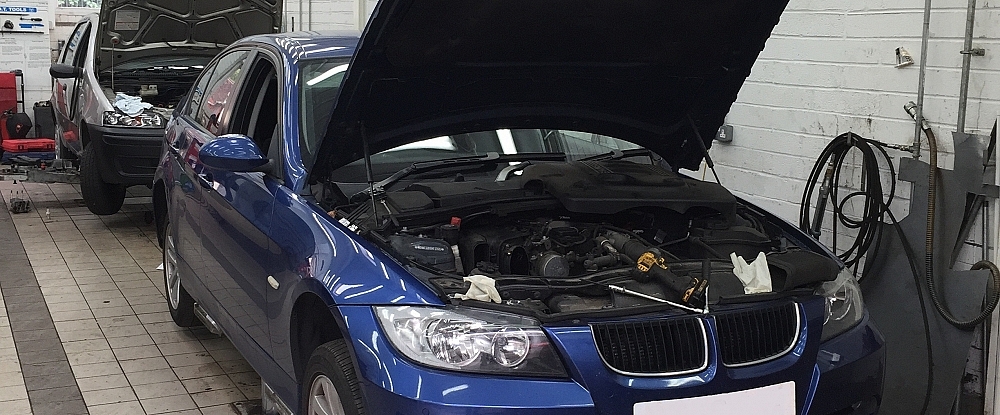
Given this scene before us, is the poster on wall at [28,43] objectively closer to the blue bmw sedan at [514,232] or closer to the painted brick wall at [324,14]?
the painted brick wall at [324,14]

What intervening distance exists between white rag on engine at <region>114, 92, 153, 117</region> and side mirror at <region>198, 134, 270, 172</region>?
4571 mm

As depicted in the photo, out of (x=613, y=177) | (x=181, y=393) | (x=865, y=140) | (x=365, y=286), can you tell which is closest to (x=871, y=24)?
(x=865, y=140)

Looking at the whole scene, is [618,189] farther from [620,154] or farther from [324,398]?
[324,398]

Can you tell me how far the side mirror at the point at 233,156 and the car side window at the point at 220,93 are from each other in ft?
2.68

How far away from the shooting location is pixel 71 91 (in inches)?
355

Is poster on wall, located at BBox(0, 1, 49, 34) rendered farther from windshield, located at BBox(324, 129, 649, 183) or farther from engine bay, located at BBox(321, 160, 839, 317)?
engine bay, located at BBox(321, 160, 839, 317)

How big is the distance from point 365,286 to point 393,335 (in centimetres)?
22

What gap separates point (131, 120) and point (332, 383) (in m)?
5.53

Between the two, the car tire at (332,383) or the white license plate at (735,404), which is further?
the car tire at (332,383)

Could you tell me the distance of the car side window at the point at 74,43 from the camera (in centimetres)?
920

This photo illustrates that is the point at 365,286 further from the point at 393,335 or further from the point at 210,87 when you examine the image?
the point at 210,87

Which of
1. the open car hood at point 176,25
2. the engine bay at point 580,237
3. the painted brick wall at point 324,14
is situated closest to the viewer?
the engine bay at point 580,237

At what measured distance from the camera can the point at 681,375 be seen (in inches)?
105

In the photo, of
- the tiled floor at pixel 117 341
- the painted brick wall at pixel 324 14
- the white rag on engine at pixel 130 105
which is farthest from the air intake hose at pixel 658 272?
the painted brick wall at pixel 324 14
